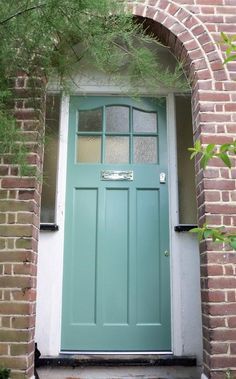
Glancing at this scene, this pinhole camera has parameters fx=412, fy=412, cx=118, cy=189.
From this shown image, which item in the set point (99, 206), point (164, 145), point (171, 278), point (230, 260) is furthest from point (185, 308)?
point (164, 145)

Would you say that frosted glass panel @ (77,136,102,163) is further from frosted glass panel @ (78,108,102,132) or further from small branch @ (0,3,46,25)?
small branch @ (0,3,46,25)

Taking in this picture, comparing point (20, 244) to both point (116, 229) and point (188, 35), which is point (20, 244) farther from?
point (188, 35)

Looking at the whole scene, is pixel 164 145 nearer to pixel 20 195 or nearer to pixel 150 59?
pixel 150 59

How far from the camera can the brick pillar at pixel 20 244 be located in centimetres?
275

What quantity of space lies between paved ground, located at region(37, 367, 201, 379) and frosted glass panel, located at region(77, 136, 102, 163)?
1753 mm

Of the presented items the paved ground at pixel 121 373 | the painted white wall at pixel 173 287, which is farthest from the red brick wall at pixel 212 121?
the painted white wall at pixel 173 287


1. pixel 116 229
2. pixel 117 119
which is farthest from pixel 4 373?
pixel 117 119

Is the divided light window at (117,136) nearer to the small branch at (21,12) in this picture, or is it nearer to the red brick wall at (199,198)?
the red brick wall at (199,198)

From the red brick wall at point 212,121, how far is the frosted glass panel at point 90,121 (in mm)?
905

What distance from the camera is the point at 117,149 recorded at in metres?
3.78

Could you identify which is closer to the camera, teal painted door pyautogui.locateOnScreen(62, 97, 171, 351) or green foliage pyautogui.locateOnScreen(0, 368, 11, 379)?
green foliage pyautogui.locateOnScreen(0, 368, 11, 379)

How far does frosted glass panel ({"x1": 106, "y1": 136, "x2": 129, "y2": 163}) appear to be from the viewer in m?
3.76

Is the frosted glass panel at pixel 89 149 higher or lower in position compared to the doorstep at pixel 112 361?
higher

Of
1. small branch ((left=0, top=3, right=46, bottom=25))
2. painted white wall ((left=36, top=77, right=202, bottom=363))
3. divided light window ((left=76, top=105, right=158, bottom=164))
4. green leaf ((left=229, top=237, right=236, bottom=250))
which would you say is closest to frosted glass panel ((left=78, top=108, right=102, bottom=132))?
divided light window ((left=76, top=105, right=158, bottom=164))
